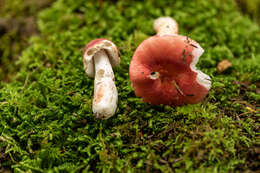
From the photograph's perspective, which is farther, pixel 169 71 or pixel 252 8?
pixel 252 8

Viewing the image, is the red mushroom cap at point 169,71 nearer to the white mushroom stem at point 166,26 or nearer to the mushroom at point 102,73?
the mushroom at point 102,73

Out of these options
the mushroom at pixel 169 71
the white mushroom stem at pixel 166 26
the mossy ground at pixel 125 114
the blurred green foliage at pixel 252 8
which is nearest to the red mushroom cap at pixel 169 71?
the mushroom at pixel 169 71

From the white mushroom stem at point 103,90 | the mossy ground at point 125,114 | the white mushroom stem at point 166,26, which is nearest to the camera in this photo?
the mossy ground at point 125,114

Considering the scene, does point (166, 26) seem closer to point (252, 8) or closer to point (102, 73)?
point (102, 73)

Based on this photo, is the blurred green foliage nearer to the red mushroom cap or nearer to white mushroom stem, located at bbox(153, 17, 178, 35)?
white mushroom stem, located at bbox(153, 17, 178, 35)

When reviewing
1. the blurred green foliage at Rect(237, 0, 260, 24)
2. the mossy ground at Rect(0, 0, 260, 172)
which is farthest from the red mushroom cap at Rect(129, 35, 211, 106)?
the blurred green foliage at Rect(237, 0, 260, 24)

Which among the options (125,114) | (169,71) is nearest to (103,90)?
(125,114)

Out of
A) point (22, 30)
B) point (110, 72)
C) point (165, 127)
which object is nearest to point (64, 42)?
point (22, 30)
